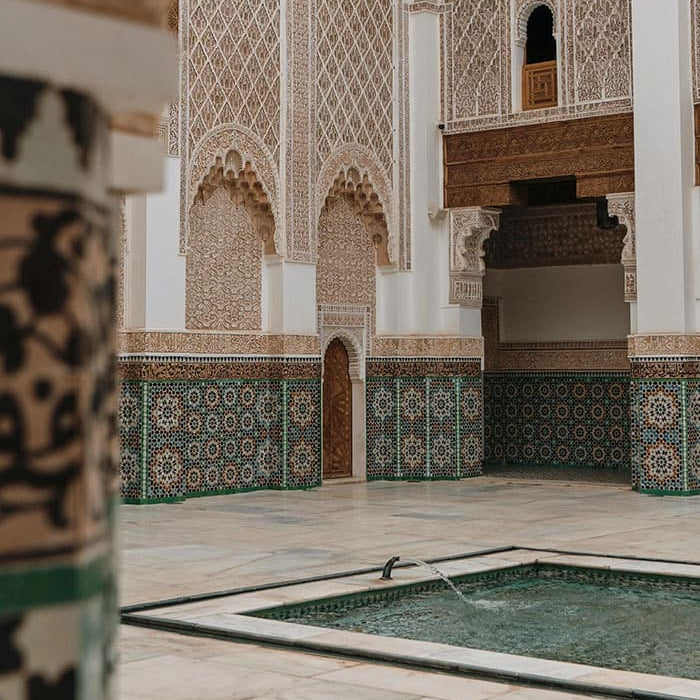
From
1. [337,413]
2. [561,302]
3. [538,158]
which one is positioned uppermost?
[538,158]

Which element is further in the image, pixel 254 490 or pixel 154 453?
pixel 254 490

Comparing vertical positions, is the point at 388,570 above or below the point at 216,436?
below

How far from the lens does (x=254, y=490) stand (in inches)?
341

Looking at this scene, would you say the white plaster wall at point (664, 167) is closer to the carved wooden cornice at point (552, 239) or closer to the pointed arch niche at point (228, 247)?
the carved wooden cornice at point (552, 239)

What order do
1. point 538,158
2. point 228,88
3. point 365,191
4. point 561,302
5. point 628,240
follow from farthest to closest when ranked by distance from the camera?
point 561,302 → point 365,191 → point 538,158 → point 628,240 → point 228,88

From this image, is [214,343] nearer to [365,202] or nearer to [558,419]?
[365,202]

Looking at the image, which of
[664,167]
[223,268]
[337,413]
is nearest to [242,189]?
[223,268]

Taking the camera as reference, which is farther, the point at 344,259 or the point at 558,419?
the point at 558,419

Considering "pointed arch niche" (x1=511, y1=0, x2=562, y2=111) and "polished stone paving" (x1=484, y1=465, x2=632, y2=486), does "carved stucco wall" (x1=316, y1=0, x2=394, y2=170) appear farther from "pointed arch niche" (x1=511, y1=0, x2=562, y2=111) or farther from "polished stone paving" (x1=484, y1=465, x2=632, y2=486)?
"polished stone paving" (x1=484, y1=465, x2=632, y2=486)

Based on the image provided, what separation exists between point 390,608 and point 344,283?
5.24 metres

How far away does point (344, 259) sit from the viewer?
9.52 meters

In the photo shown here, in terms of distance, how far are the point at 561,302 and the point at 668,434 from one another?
265 cm

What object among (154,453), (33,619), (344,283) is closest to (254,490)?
(154,453)

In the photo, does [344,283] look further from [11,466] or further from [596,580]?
[11,466]
